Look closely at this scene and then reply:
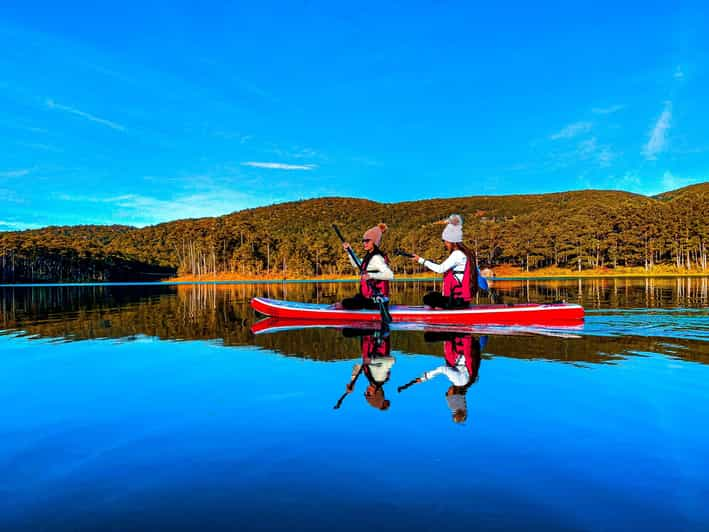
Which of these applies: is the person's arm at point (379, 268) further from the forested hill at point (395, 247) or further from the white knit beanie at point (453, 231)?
the forested hill at point (395, 247)

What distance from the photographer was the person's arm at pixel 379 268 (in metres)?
14.8

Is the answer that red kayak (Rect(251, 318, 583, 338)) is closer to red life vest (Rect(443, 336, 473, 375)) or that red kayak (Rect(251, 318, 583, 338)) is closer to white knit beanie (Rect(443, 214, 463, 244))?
red life vest (Rect(443, 336, 473, 375))

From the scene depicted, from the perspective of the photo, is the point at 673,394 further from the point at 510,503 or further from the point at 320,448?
the point at 320,448

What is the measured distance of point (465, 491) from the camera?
432 centimetres

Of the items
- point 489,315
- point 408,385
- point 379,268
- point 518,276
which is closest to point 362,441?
point 408,385

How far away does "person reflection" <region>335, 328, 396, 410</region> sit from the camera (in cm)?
757

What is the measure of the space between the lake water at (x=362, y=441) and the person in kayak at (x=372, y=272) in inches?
148

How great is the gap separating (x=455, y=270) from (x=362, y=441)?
10232 mm

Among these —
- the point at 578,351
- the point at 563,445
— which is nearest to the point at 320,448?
the point at 563,445

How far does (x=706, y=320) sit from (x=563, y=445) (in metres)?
15.5

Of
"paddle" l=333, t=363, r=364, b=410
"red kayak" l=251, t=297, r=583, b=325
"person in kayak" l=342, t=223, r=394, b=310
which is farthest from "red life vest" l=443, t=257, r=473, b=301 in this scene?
"paddle" l=333, t=363, r=364, b=410

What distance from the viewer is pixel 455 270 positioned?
1518cm

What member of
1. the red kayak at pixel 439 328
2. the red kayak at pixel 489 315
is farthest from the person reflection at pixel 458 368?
the red kayak at pixel 489 315

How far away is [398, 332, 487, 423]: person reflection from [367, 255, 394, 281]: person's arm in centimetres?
232
